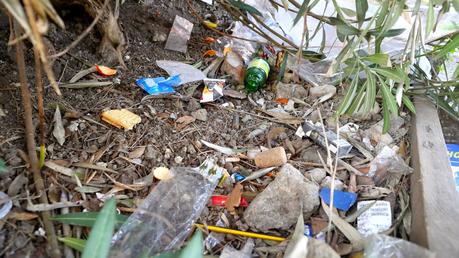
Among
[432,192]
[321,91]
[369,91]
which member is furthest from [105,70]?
[432,192]

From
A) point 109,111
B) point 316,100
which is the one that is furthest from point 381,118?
point 109,111

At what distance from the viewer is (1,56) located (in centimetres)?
151

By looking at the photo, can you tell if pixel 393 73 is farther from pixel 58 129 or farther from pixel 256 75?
pixel 58 129

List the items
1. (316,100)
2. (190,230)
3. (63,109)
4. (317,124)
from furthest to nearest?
(316,100) < (317,124) < (63,109) < (190,230)

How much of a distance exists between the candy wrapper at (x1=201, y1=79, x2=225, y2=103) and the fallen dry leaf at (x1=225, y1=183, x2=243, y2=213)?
421 millimetres

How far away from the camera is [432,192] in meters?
1.28

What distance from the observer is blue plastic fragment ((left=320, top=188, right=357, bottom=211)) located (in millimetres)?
1292

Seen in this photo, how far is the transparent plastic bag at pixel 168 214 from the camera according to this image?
1.10 meters

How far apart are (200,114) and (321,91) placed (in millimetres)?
455

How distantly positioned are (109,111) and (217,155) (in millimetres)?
353

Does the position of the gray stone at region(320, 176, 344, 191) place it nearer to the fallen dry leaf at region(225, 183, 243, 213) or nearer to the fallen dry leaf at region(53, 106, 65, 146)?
the fallen dry leaf at region(225, 183, 243, 213)

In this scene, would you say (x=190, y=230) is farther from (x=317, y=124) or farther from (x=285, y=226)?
(x=317, y=124)

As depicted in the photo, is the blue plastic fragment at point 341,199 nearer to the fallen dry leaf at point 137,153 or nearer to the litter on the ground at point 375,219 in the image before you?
the litter on the ground at point 375,219

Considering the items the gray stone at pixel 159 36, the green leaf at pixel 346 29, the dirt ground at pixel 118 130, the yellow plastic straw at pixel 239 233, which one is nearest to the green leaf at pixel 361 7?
the green leaf at pixel 346 29
